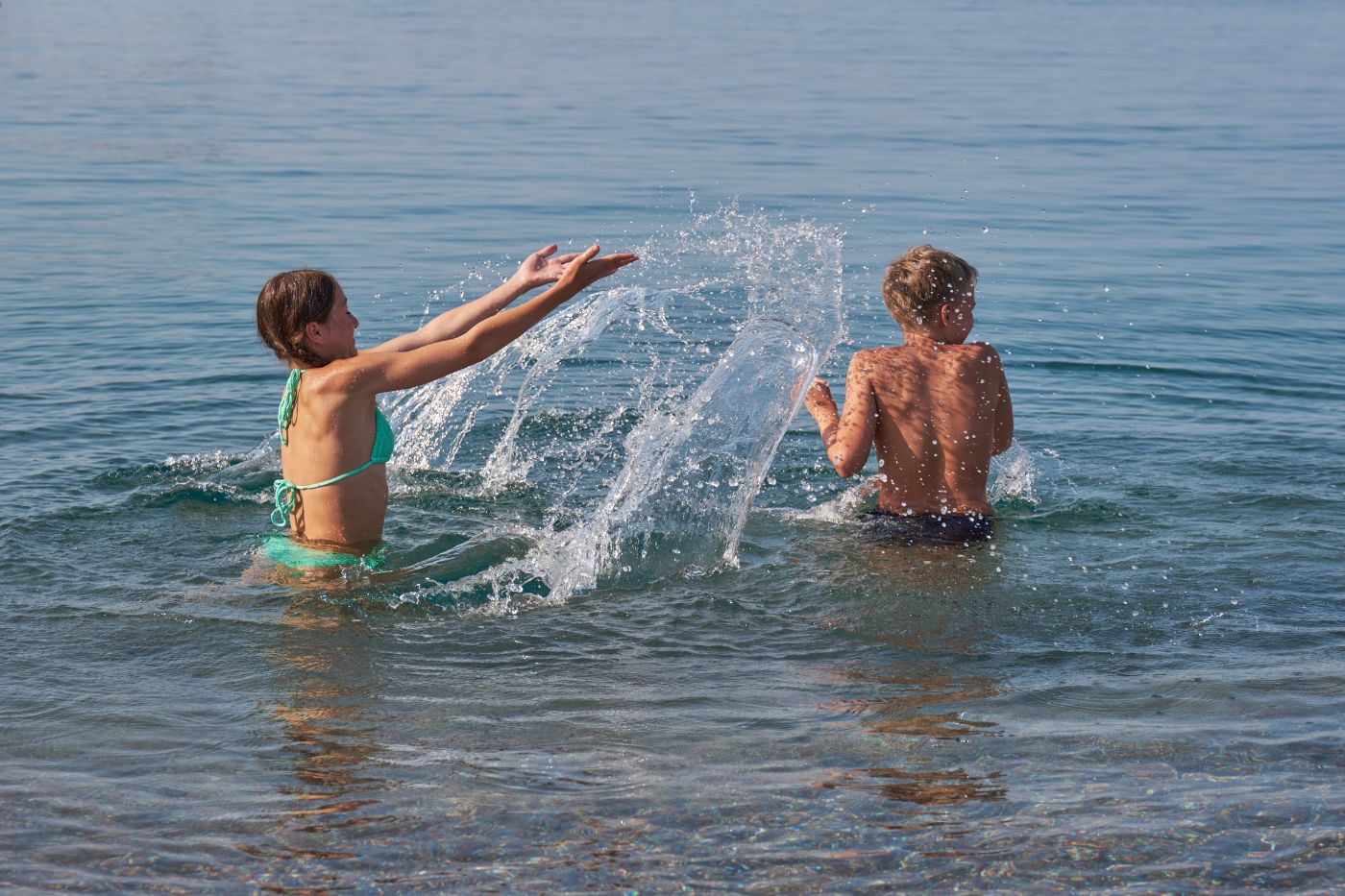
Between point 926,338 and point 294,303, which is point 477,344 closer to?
point 294,303

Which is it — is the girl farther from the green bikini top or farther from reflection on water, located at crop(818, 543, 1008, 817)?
reflection on water, located at crop(818, 543, 1008, 817)

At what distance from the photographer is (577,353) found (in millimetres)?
10070

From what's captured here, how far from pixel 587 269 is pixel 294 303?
3.77 ft

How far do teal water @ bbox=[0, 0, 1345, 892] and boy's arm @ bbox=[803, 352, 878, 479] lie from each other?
0.44 m

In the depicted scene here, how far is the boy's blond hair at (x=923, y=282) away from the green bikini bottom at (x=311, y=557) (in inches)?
92.0

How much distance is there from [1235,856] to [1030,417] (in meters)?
5.30

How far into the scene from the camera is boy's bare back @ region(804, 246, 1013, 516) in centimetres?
638

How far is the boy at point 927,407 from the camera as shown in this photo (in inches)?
251

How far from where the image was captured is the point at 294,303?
564cm

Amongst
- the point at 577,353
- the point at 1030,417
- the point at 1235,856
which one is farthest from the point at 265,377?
the point at 1235,856

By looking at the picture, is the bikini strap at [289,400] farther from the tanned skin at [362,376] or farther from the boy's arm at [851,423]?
the boy's arm at [851,423]

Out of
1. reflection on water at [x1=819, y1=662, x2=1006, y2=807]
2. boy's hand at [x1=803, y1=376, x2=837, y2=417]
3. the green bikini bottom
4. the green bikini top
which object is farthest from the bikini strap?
reflection on water at [x1=819, y1=662, x2=1006, y2=807]

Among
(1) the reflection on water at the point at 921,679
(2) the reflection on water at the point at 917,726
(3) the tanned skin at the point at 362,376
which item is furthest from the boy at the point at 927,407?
(3) the tanned skin at the point at 362,376

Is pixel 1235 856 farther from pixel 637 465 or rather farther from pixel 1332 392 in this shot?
pixel 1332 392
